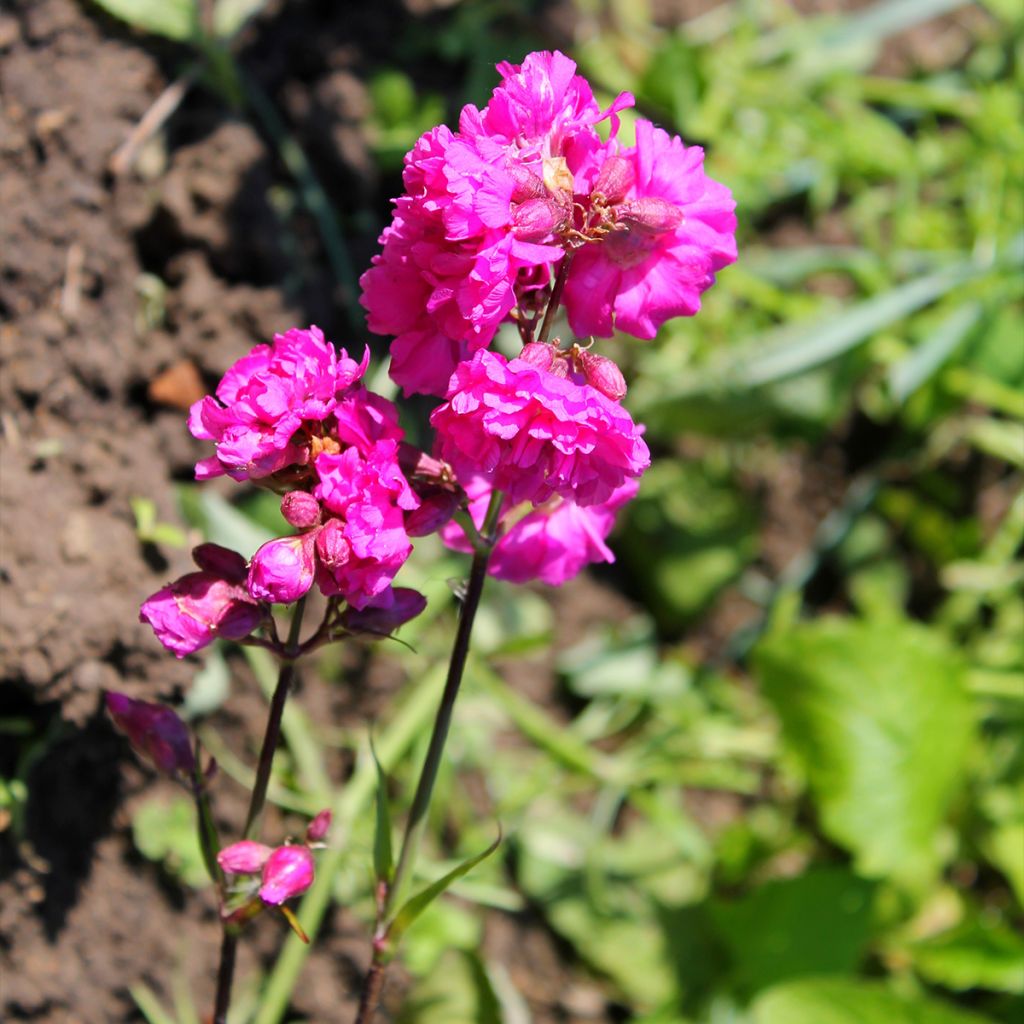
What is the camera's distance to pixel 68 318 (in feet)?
7.27

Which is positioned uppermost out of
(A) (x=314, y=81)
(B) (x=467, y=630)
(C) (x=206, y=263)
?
(A) (x=314, y=81)

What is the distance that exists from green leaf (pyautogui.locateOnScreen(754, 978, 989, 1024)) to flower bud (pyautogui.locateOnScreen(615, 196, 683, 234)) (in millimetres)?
1606

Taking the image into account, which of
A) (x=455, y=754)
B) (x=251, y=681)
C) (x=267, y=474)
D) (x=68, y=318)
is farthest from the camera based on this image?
(x=455, y=754)

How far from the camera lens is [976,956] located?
2580 millimetres

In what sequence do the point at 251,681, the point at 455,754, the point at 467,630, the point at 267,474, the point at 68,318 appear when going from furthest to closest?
1. the point at 455,754
2. the point at 251,681
3. the point at 68,318
4. the point at 467,630
5. the point at 267,474

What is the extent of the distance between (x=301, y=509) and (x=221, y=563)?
20cm

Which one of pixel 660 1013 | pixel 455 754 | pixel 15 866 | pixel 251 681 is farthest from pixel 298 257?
pixel 660 1013

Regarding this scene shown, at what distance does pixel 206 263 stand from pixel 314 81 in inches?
24.2

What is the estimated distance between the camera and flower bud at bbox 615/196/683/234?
4.14ft

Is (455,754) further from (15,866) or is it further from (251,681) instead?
(15,866)

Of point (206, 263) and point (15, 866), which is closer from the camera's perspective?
point (15, 866)

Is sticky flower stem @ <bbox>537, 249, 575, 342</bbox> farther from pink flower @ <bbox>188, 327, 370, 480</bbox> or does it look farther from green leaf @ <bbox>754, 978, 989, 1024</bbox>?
green leaf @ <bbox>754, 978, 989, 1024</bbox>

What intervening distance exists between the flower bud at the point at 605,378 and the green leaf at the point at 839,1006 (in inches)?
58.5

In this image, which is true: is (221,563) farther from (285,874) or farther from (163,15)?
(163,15)
